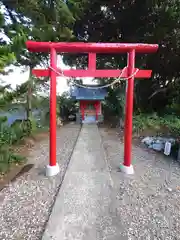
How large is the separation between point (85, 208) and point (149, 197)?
103 cm

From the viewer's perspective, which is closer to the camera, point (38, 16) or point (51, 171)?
point (51, 171)

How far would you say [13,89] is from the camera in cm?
301

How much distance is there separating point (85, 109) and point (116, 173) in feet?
23.8

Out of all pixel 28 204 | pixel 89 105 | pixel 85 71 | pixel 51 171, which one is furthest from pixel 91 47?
pixel 89 105

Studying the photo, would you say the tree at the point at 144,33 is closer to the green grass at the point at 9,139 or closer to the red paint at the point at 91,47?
the red paint at the point at 91,47

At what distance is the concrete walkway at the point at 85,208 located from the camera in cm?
191

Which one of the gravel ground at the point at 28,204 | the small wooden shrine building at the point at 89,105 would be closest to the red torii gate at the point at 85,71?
the gravel ground at the point at 28,204

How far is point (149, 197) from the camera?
2727 millimetres

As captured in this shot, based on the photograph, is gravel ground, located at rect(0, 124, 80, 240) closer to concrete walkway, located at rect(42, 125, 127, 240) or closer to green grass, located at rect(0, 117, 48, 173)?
concrete walkway, located at rect(42, 125, 127, 240)

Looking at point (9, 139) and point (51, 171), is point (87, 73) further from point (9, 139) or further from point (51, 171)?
point (9, 139)

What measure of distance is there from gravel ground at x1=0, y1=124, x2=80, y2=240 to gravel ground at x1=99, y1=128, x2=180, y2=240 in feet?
3.18

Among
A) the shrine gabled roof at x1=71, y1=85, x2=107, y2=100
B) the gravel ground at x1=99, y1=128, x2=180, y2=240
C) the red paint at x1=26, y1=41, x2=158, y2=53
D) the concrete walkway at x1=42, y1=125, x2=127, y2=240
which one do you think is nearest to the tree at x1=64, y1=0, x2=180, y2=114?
the shrine gabled roof at x1=71, y1=85, x2=107, y2=100

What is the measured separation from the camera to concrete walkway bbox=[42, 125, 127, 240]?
75.0 inches

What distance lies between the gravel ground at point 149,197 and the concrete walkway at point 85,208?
13 centimetres
